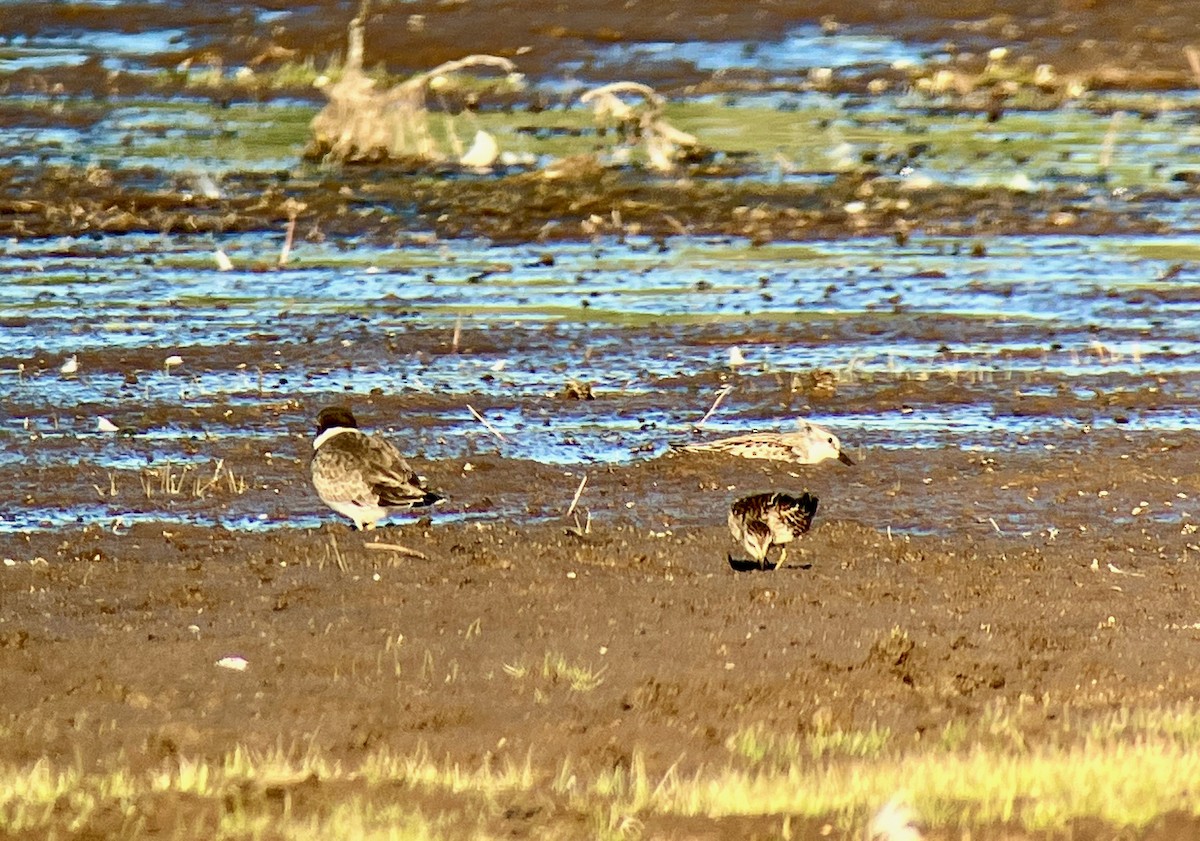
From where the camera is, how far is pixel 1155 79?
26109 millimetres

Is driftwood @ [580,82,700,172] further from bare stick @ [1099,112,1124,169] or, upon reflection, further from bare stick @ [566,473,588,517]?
bare stick @ [566,473,588,517]

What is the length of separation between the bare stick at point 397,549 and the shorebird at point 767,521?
4.09ft

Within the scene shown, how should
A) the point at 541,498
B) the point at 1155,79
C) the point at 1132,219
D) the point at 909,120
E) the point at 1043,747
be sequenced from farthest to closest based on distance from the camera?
the point at 1155,79, the point at 909,120, the point at 1132,219, the point at 541,498, the point at 1043,747

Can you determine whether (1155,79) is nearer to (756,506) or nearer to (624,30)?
(624,30)

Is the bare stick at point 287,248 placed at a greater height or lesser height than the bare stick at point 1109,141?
greater

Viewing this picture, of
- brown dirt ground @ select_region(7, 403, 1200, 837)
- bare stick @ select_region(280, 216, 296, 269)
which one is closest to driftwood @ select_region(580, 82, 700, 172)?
bare stick @ select_region(280, 216, 296, 269)

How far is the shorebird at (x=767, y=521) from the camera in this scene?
→ 9.41m

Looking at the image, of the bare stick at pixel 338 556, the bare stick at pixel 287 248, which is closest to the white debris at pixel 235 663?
the bare stick at pixel 338 556

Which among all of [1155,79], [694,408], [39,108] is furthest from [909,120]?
[694,408]

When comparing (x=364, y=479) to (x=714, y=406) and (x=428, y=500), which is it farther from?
(x=714, y=406)

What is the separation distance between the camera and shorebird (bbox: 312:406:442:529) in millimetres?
9922

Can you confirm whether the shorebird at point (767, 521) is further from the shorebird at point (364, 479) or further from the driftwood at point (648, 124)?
the driftwood at point (648, 124)

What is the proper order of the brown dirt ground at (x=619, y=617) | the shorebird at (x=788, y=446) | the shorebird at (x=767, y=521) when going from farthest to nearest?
1. the shorebird at (x=788, y=446)
2. the shorebird at (x=767, y=521)
3. the brown dirt ground at (x=619, y=617)

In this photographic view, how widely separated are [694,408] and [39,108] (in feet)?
46.8
